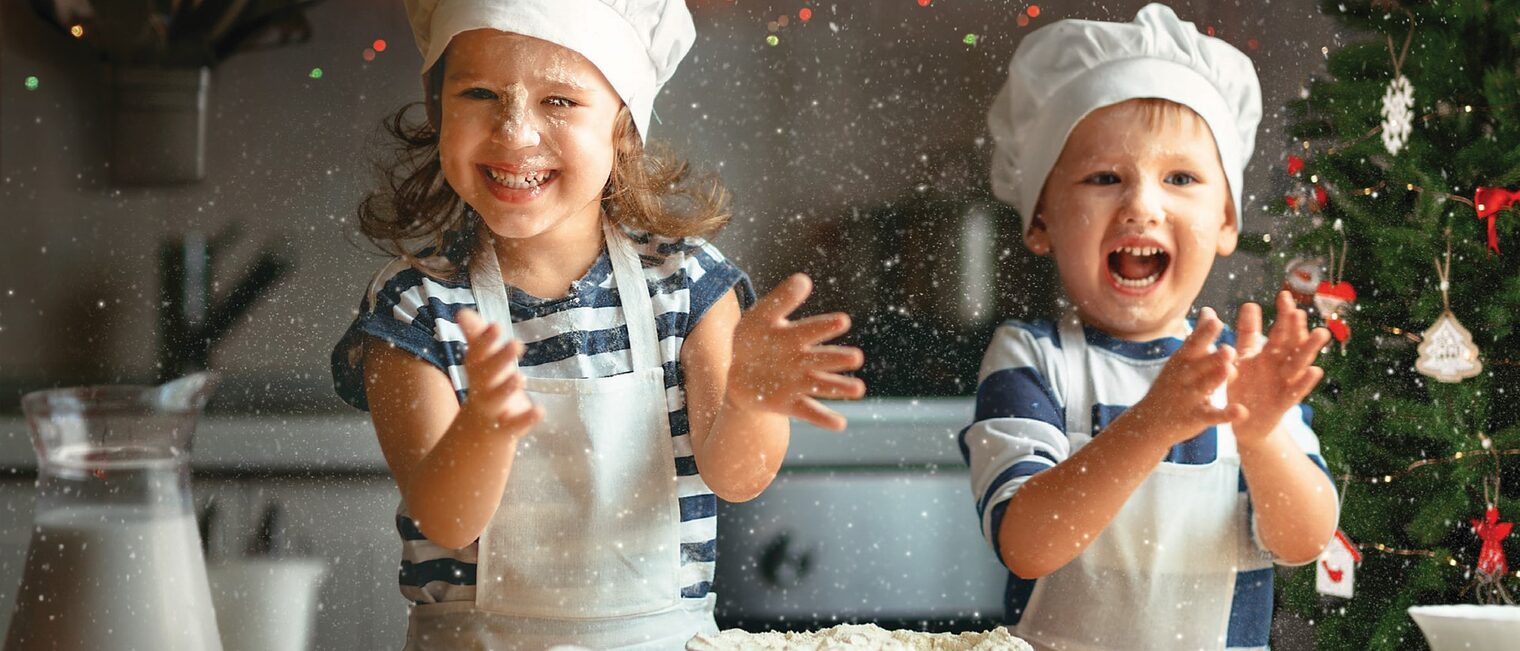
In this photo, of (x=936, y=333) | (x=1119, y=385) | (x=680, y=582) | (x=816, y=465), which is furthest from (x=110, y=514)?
Result: (x=1119, y=385)

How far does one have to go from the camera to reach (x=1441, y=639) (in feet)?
3.60

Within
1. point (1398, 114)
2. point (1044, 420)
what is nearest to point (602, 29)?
point (1044, 420)

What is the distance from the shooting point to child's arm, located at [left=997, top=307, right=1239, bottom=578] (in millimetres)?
902

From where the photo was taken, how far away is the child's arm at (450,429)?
31.5 inches

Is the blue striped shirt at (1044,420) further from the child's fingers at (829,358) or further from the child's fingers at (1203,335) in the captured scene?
the child's fingers at (829,358)

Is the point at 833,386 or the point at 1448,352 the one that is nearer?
the point at 833,386

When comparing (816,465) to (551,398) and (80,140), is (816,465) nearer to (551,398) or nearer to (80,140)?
(551,398)

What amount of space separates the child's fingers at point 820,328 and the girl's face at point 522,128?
17 centimetres

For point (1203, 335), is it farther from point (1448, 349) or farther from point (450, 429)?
point (450, 429)

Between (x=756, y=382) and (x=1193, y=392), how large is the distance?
31cm

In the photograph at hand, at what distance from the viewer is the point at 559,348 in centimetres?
87

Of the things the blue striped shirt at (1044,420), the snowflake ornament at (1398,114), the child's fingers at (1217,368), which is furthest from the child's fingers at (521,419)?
the snowflake ornament at (1398,114)

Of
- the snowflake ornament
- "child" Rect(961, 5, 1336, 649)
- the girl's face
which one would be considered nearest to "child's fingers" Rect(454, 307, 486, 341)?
the girl's face

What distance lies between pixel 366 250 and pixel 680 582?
0.32 meters
